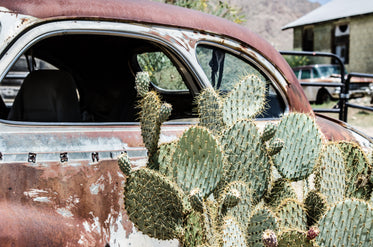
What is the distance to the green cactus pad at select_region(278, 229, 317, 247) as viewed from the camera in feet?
5.23

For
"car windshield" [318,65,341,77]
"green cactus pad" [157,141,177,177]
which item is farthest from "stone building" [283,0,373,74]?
"green cactus pad" [157,141,177,177]

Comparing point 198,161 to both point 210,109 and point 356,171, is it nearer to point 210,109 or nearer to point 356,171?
point 210,109

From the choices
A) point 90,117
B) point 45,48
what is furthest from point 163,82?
point 45,48

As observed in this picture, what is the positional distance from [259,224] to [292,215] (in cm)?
20

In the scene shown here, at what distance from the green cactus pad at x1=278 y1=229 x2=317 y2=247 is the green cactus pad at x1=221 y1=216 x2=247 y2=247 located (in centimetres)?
15

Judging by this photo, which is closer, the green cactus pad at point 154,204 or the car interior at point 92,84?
the green cactus pad at point 154,204

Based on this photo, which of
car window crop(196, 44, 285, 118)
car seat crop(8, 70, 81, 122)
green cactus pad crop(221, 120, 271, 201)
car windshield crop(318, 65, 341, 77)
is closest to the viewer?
green cactus pad crop(221, 120, 271, 201)

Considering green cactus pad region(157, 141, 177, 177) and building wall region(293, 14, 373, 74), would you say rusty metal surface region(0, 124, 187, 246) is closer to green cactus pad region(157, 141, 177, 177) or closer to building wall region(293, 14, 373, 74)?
green cactus pad region(157, 141, 177, 177)

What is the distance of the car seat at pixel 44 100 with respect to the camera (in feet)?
8.23

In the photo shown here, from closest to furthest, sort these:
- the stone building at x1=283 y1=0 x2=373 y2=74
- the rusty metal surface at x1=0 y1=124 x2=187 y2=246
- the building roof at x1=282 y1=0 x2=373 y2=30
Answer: the rusty metal surface at x1=0 y1=124 x2=187 y2=246 → the stone building at x1=283 y1=0 x2=373 y2=74 → the building roof at x1=282 y1=0 x2=373 y2=30

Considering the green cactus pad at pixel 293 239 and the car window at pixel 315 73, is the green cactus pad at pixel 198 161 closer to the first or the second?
the green cactus pad at pixel 293 239

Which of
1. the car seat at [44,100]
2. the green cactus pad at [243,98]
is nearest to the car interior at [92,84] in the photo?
the car seat at [44,100]

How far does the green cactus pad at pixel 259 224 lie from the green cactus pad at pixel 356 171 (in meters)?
0.69

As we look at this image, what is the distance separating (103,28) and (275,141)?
39.0 inches
